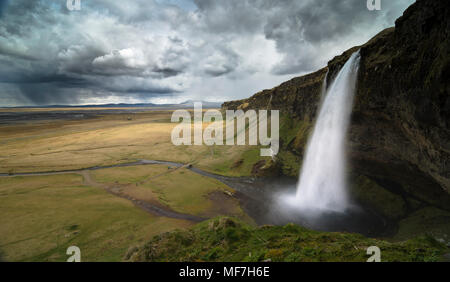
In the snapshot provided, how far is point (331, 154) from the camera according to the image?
32.1 meters

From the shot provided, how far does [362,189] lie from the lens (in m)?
28.8

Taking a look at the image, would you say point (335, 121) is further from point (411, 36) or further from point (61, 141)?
point (61, 141)

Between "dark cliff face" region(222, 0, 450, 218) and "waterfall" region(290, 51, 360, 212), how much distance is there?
1589mm

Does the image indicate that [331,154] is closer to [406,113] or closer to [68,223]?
[406,113]

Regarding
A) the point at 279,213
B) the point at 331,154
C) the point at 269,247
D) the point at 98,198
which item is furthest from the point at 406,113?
the point at 98,198

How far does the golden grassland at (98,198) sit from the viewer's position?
1952 cm

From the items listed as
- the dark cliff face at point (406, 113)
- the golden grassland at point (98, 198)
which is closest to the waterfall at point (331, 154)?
the dark cliff face at point (406, 113)

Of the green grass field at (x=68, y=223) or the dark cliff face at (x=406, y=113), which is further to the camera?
the green grass field at (x=68, y=223)

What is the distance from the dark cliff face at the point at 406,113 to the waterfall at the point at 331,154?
5.21 feet

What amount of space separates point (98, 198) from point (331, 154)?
3920 cm

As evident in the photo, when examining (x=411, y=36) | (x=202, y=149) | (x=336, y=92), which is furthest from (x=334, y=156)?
(x=202, y=149)

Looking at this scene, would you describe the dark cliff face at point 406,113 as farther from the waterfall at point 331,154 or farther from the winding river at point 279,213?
the winding river at point 279,213

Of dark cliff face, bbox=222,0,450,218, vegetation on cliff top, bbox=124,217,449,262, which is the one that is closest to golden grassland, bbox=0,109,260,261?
vegetation on cliff top, bbox=124,217,449,262
